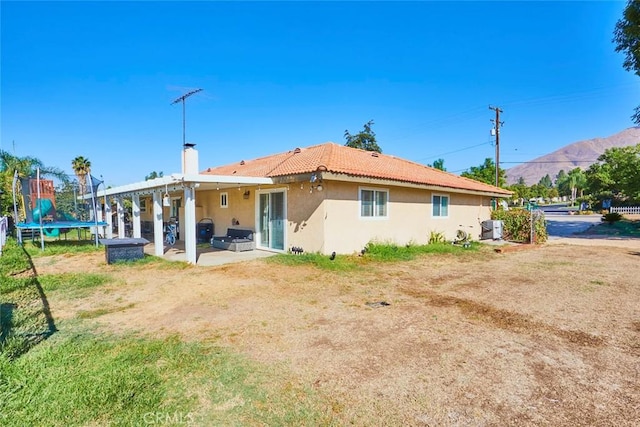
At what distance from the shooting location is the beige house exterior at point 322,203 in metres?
10.8

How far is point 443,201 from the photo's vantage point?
15812 millimetres

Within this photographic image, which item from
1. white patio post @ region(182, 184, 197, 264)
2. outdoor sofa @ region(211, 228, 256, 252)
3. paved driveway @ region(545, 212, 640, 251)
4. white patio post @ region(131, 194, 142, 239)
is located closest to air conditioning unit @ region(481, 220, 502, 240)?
paved driveway @ region(545, 212, 640, 251)

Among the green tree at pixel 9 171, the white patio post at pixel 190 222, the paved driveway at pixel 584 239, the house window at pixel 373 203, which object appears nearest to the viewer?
the white patio post at pixel 190 222

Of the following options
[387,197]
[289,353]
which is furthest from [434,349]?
[387,197]

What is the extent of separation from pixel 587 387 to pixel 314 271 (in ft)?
A: 21.8

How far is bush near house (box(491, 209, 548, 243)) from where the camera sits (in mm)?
16609

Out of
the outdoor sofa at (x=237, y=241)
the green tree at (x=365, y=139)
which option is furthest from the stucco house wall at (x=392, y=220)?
the green tree at (x=365, y=139)

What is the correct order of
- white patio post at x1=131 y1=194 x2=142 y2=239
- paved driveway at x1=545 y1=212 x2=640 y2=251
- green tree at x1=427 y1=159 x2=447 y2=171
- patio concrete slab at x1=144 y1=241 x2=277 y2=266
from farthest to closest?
green tree at x1=427 y1=159 x2=447 y2=171
paved driveway at x1=545 y1=212 x2=640 y2=251
white patio post at x1=131 y1=194 x2=142 y2=239
patio concrete slab at x1=144 y1=241 x2=277 y2=266

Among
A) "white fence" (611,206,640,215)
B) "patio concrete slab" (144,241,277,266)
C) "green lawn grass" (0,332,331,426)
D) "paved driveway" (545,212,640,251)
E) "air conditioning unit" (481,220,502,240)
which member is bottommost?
"paved driveway" (545,212,640,251)

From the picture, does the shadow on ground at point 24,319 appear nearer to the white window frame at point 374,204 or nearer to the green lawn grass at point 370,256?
the green lawn grass at point 370,256

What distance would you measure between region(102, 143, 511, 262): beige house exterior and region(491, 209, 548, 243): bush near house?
371 centimetres

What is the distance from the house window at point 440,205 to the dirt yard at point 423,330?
233 inches

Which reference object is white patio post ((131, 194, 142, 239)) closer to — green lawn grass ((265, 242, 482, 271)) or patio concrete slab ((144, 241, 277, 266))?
patio concrete slab ((144, 241, 277, 266))

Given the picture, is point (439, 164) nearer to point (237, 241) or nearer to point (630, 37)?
point (630, 37)
